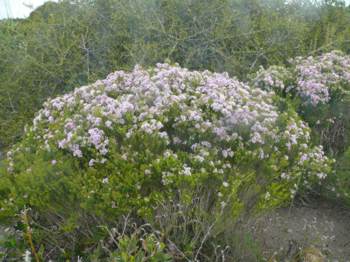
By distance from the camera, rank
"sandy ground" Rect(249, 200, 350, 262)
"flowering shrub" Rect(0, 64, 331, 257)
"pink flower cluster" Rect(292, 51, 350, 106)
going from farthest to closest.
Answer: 1. "pink flower cluster" Rect(292, 51, 350, 106)
2. "sandy ground" Rect(249, 200, 350, 262)
3. "flowering shrub" Rect(0, 64, 331, 257)

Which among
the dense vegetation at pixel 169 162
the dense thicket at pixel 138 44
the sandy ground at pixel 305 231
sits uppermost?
the dense thicket at pixel 138 44

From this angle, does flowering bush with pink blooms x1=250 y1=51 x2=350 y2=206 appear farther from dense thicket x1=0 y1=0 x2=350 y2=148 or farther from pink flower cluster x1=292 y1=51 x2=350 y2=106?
dense thicket x1=0 y1=0 x2=350 y2=148

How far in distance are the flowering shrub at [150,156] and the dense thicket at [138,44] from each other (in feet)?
6.44

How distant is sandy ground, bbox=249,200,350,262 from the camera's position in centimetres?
374

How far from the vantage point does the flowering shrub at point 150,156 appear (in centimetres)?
319

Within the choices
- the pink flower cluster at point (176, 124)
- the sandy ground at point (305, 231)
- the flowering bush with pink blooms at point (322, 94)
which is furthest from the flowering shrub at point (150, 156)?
the flowering bush with pink blooms at point (322, 94)

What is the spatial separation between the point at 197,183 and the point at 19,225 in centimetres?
126

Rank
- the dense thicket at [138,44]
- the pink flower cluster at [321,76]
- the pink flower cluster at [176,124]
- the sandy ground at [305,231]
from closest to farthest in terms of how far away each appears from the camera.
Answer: the pink flower cluster at [176,124] < the sandy ground at [305,231] < the pink flower cluster at [321,76] < the dense thicket at [138,44]

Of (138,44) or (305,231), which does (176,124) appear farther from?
(138,44)

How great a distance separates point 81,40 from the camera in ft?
20.0

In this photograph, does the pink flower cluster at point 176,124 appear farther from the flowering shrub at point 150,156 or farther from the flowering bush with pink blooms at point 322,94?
the flowering bush with pink blooms at point 322,94

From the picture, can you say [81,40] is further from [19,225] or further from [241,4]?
[19,225]

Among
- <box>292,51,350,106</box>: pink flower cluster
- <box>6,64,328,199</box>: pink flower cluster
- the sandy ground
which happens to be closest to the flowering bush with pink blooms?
<box>292,51,350,106</box>: pink flower cluster

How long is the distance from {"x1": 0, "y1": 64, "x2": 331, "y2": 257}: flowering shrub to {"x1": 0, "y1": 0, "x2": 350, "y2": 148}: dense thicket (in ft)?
6.44
